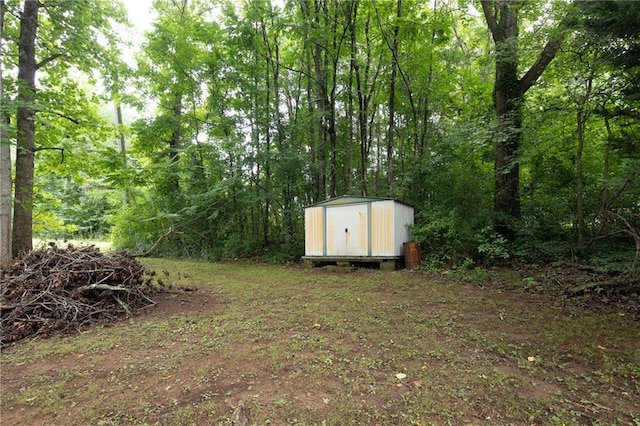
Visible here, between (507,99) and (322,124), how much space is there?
17.4ft

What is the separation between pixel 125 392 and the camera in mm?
2125

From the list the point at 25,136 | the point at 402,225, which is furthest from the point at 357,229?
the point at 25,136

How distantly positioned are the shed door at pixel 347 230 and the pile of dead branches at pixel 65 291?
451 cm

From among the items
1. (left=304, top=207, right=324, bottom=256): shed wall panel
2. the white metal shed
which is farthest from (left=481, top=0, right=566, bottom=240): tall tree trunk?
(left=304, top=207, right=324, bottom=256): shed wall panel

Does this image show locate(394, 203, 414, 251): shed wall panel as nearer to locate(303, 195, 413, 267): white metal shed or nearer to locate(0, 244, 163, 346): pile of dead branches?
locate(303, 195, 413, 267): white metal shed

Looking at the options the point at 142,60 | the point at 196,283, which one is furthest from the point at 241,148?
the point at 142,60

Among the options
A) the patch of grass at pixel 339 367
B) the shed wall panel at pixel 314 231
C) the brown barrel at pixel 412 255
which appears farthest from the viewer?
the shed wall panel at pixel 314 231

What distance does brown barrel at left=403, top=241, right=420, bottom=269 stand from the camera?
7156mm

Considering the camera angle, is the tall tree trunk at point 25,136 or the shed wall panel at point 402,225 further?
the shed wall panel at point 402,225

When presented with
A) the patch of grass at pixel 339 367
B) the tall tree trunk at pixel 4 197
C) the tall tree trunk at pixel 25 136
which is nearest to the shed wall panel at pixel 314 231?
the patch of grass at pixel 339 367

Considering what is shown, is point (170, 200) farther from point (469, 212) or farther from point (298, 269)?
point (469, 212)

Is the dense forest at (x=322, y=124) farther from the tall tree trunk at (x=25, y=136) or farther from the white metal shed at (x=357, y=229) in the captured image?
the white metal shed at (x=357, y=229)

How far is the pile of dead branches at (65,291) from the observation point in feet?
11.2

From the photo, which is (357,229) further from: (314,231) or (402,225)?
(314,231)
